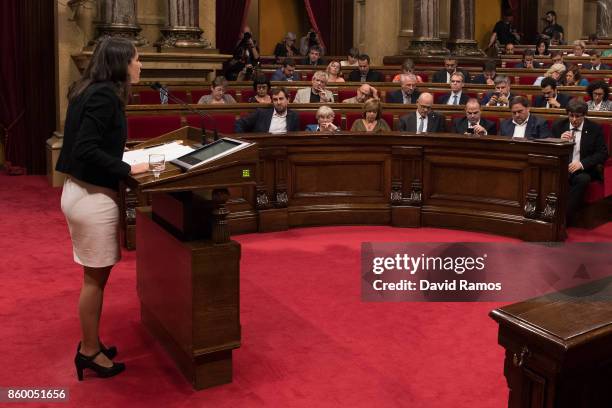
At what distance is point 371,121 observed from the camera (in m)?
6.70

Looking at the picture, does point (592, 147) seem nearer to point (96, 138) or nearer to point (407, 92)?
point (407, 92)

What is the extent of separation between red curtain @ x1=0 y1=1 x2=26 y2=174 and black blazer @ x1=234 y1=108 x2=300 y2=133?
3146mm

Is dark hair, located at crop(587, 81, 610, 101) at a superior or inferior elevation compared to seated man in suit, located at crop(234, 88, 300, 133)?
superior

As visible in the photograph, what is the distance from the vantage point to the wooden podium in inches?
120

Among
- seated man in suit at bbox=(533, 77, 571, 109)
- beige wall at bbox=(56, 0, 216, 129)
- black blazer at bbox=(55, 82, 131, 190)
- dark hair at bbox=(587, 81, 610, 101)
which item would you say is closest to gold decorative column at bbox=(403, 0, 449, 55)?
seated man in suit at bbox=(533, 77, 571, 109)

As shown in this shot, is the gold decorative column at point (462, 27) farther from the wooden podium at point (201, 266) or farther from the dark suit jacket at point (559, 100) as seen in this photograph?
the wooden podium at point (201, 266)

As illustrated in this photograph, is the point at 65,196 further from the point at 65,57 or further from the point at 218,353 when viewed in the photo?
the point at 65,57

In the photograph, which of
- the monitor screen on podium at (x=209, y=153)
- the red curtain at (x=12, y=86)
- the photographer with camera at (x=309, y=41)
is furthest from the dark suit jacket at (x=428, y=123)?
the photographer with camera at (x=309, y=41)

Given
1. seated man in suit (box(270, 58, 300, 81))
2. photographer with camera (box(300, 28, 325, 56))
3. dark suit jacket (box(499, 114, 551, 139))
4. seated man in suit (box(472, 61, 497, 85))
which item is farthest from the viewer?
photographer with camera (box(300, 28, 325, 56))

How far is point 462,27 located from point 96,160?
11.0 m

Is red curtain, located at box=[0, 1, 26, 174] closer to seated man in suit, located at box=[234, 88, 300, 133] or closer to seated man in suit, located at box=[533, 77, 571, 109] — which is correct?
seated man in suit, located at box=[234, 88, 300, 133]

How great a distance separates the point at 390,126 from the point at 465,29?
636 centimetres

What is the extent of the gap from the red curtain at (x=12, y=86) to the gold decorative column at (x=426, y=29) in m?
5.95

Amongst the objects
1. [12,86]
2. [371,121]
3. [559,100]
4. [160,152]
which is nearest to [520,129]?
[371,121]
